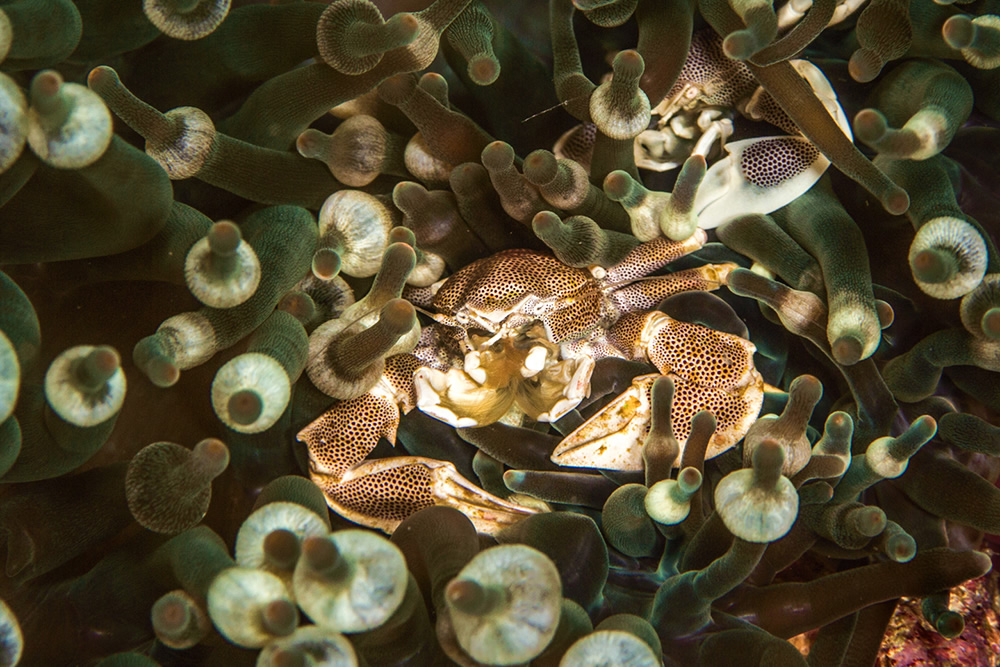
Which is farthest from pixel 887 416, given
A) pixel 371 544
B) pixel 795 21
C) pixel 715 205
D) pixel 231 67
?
pixel 231 67

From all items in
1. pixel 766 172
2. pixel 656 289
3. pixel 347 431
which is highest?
pixel 766 172

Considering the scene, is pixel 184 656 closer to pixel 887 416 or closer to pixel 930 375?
pixel 887 416

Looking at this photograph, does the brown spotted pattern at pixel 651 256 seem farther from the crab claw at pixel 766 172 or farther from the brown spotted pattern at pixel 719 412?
the brown spotted pattern at pixel 719 412

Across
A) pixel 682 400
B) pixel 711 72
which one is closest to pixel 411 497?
pixel 682 400

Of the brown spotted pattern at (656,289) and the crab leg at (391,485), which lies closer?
the crab leg at (391,485)

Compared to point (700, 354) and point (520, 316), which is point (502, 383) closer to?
point (520, 316)

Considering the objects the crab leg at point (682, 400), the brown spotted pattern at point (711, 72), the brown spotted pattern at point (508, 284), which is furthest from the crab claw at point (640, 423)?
the brown spotted pattern at point (711, 72)

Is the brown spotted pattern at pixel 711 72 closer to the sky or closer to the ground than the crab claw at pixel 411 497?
closer to the sky
